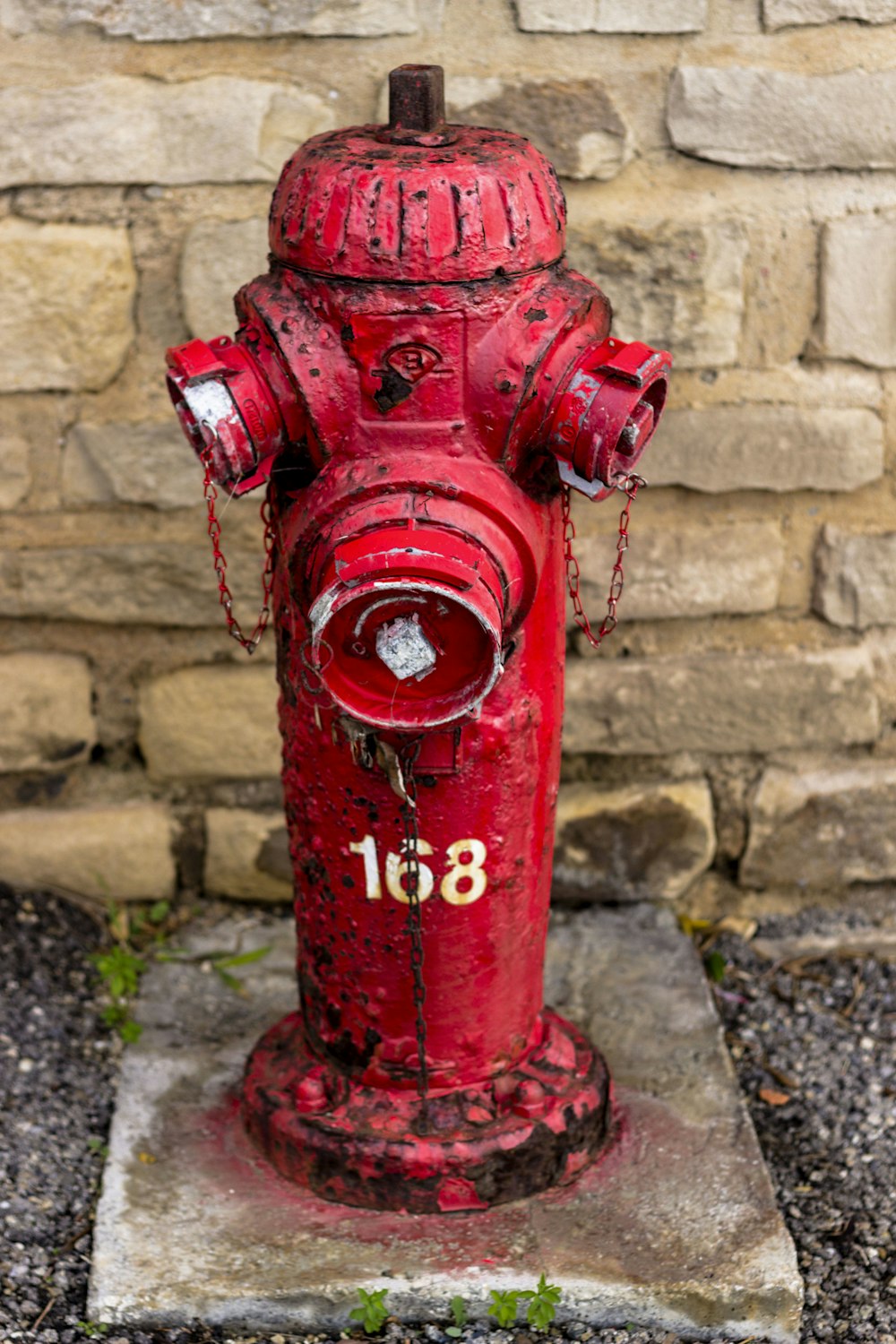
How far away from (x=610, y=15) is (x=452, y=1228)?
1.97m

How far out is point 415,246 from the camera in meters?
1.81

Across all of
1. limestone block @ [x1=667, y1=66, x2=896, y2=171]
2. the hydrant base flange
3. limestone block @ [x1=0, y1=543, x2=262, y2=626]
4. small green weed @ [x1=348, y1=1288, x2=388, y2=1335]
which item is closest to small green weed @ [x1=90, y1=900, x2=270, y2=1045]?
the hydrant base flange

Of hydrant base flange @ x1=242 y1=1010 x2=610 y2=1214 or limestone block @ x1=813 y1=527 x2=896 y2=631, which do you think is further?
limestone block @ x1=813 y1=527 x2=896 y2=631

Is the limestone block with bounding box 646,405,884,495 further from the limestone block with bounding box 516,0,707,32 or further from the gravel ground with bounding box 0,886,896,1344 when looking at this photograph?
the gravel ground with bounding box 0,886,896,1344

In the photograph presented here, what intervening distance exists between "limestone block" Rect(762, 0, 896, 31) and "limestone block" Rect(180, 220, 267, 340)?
36.8 inches

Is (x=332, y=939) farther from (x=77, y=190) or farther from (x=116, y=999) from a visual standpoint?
(x=77, y=190)

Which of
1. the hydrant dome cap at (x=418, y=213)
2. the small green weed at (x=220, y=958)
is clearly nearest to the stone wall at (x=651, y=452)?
the small green weed at (x=220, y=958)

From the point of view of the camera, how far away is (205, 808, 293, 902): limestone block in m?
3.03

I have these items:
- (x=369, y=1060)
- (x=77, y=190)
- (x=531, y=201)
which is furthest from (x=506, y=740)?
(x=77, y=190)

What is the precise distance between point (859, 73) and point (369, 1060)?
72.4 inches

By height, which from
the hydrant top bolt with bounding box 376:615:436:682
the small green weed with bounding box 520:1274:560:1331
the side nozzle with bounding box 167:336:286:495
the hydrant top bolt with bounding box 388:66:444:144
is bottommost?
the small green weed with bounding box 520:1274:560:1331

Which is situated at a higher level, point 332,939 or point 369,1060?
point 332,939

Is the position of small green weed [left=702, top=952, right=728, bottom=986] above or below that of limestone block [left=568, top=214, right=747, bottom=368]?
below

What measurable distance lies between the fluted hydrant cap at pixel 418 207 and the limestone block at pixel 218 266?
2.44 feet
